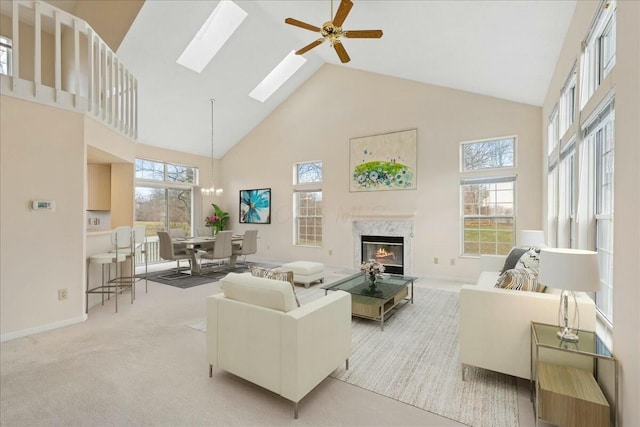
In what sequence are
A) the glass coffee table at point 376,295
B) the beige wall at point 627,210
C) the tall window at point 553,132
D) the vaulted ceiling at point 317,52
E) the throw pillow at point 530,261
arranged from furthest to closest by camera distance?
the tall window at point 553,132
the glass coffee table at point 376,295
the vaulted ceiling at point 317,52
the throw pillow at point 530,261
the beige wall at point 627,210

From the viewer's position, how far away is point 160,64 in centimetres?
561

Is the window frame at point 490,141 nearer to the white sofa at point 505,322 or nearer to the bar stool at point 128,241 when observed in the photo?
the white sofa at point 505,322

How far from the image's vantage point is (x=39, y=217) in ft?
11.1

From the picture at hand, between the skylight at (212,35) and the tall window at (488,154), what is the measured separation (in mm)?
4946

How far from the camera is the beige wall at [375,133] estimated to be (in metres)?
5.40

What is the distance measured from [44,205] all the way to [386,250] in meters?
5.70

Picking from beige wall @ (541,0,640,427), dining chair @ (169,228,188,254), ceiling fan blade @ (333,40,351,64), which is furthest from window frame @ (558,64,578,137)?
dining chair @ (169,228,188,254)

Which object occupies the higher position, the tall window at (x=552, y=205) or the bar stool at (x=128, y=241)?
the tall window at (x=552, y=205)

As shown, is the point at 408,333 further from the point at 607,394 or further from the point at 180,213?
the point at 180,213

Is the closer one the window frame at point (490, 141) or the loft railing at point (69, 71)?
the loft railing at point (69, 71)

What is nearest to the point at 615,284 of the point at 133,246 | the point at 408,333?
the point at 408,333

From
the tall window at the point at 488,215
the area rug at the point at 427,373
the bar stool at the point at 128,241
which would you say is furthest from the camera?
the tall window at the point at 488,215

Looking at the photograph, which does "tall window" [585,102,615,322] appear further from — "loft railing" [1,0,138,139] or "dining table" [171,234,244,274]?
"dining table" [171,234,244,274]

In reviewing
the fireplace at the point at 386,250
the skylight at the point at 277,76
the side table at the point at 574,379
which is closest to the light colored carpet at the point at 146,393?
the side table at the point at 574,379
